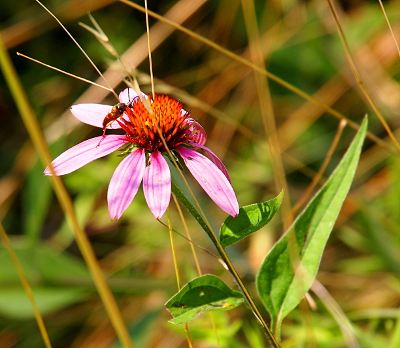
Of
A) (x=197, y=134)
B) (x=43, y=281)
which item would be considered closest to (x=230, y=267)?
(x=197, y=134)

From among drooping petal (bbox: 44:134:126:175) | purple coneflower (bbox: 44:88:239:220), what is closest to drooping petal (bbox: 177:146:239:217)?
purple coneflower (bbox: 44:88:239:220)

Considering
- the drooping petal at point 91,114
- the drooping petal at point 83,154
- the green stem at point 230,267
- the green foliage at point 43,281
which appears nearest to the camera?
the green stem at point 230,267

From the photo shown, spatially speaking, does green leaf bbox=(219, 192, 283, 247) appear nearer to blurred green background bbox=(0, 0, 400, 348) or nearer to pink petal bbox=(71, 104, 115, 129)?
pink petal bbox=(71, 104, 115, 129)

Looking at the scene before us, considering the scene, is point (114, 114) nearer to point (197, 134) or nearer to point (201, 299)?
point (197, 134)

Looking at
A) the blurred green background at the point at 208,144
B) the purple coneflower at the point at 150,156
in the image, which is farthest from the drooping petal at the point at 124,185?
the blurred green background at the point at 208,144

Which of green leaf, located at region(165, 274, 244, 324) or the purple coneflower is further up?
the purple coneflower

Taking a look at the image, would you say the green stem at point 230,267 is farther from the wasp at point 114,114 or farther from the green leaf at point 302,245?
the wasp at point 114,114
